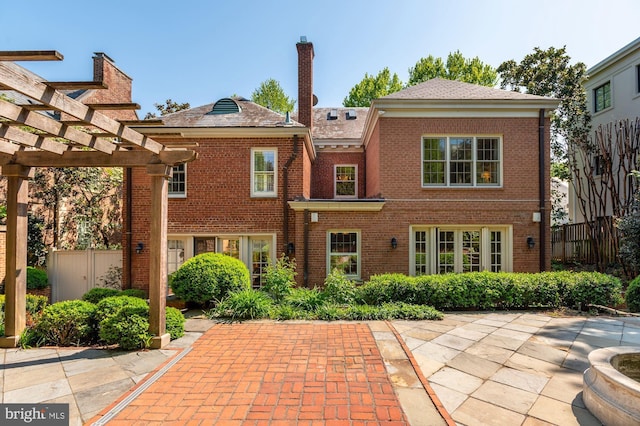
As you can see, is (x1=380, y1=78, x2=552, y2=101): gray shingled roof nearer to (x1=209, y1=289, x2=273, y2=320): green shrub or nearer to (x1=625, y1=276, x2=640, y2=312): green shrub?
(x1=625, y1=276, x2=640, y2=312): green shrub

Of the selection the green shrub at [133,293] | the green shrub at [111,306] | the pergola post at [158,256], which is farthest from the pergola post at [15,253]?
the green shrub at [133,293]

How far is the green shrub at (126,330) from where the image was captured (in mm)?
5617

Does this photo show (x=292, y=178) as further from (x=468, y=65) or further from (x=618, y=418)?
(x=468, y=65)

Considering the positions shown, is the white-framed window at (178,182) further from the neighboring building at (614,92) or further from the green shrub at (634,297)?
the neighboring building at (614,92)

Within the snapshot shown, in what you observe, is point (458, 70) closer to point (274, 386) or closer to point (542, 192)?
point (542, 192)

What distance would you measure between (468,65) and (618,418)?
2851 centimetres

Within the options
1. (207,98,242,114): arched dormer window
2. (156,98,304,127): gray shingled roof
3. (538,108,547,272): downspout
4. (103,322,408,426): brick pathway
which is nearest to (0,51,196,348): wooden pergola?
(103,322,408,426): brick pathway

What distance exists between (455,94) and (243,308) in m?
9.60

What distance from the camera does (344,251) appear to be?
1105 centimetres

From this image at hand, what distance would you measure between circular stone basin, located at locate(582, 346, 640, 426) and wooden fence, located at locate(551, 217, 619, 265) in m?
10.2

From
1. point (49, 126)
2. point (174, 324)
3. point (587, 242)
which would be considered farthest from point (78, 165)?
point (587, 242)

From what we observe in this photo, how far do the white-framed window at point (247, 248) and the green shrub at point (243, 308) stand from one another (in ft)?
11.3

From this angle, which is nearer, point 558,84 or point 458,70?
point 558,84

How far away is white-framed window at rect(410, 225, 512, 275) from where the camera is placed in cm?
1110
